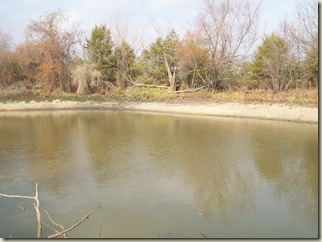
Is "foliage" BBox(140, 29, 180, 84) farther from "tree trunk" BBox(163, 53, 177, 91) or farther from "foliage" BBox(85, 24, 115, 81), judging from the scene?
"foliage" BBox(85, 24, 115, 81)

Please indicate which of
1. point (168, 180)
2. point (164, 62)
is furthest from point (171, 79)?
point (168, 180)

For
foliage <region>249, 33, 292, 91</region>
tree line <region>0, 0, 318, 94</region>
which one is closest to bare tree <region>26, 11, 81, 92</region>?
tree line <region>0, 0, 318, 94</region>

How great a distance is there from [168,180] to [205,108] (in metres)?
12.2

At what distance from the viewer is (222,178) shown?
767cm

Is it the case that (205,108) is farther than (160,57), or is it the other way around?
(160,57)

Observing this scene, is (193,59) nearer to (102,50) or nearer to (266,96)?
(266,96)

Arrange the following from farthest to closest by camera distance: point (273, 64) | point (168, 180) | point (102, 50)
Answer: point (102, 50) → point (273, 64) → point (168, 180)

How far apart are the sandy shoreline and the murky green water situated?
6.61 feet

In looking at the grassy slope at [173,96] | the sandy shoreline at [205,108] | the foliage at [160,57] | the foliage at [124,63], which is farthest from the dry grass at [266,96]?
the foliage at [124,63]

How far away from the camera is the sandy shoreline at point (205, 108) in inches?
625

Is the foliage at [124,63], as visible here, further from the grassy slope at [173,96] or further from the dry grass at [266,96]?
the dry grass at [266,96]

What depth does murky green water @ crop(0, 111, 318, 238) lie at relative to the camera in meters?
5.36

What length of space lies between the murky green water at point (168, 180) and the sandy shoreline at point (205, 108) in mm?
2015

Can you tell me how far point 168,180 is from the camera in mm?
7547
